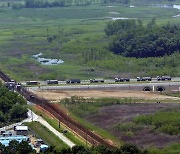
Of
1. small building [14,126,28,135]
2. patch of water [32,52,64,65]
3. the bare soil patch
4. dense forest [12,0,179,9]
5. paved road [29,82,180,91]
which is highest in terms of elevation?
dense forest [12,0,179,9]

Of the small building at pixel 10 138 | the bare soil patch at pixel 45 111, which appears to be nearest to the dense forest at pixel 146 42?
the bare soil patch at pixel 45 111

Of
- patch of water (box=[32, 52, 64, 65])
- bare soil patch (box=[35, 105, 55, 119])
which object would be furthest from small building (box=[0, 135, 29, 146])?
patch of water (box=[32, 52, 64, 65])

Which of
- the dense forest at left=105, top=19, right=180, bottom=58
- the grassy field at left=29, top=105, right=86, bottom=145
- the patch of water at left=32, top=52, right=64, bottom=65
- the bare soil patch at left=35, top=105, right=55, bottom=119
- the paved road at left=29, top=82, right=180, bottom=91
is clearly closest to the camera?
the grassy field at left=29, top=105, right=86, bottom=145

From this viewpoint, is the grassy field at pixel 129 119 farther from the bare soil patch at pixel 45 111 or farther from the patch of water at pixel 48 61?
the patch of water at pixel 48 61

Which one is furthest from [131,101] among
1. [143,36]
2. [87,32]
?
[87,32]

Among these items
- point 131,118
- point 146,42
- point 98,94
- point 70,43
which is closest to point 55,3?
point 70,43

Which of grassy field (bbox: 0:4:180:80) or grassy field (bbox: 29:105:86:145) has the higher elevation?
grassy field (bbox: 29:105:86:145)

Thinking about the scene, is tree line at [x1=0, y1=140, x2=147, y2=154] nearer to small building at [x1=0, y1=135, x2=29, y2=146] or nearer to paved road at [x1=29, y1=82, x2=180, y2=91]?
small building at [x1=0, y1=135, x2=29, y2=146]
